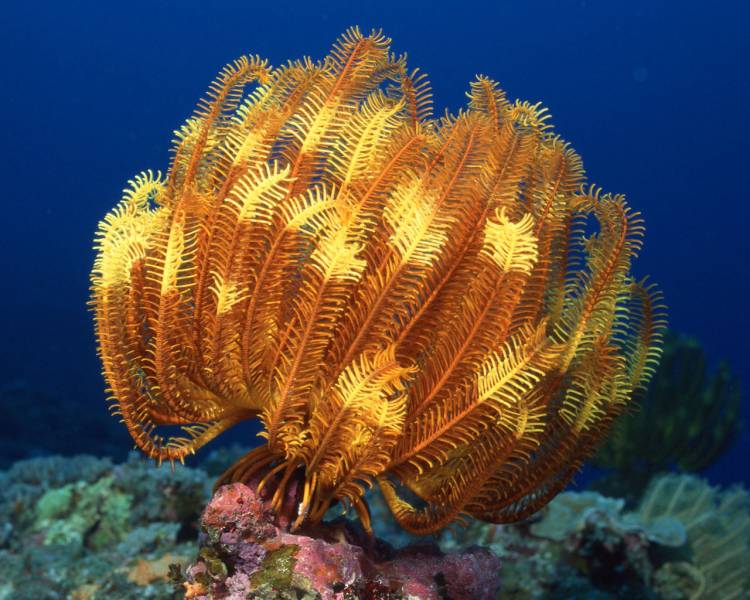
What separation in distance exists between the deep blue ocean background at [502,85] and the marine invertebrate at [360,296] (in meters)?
80.1

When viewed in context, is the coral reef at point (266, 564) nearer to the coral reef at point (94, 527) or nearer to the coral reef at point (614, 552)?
the coral reef at point (94, 527)

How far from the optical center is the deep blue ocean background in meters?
80.4

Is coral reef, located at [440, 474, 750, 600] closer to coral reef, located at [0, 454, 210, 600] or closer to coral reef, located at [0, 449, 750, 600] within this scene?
coral reef, located at [0, 449, 750, 600]

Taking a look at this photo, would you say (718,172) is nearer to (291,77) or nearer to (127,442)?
(127,442)

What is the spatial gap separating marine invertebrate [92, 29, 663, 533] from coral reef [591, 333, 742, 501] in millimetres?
9077

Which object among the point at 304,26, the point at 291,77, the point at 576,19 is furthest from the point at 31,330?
the point at 576,19

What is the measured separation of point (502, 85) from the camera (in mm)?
87562

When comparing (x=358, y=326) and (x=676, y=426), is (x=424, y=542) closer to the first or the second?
(x=358, y=326)

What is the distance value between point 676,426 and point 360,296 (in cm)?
1095

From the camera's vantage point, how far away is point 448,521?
2.68 m

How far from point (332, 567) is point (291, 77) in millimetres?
2146

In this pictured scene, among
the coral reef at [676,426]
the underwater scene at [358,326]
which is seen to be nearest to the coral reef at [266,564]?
the underwater scene at [358,326]

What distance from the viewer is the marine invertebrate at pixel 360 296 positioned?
2.37 m

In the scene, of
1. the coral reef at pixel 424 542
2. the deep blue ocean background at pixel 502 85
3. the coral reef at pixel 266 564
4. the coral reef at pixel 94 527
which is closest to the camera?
the coral reef at pixel 266 564
